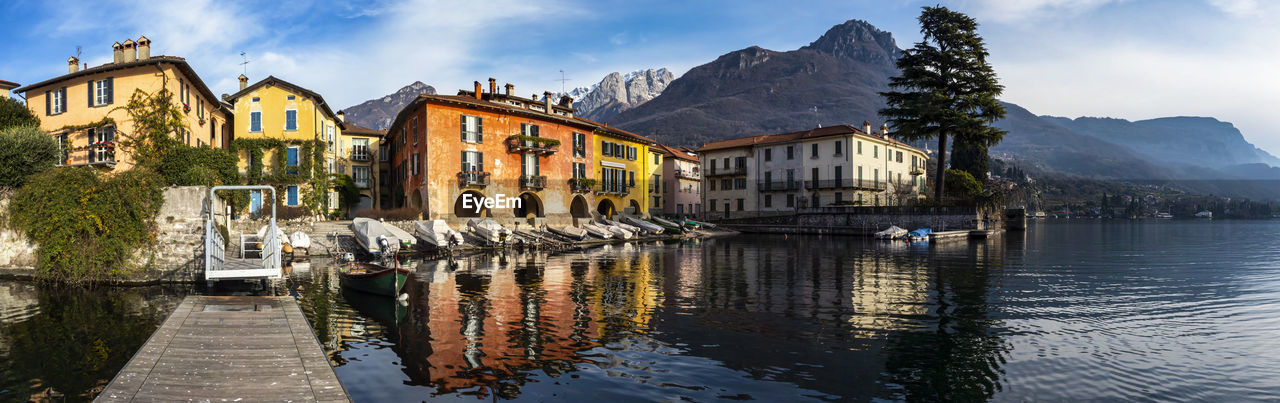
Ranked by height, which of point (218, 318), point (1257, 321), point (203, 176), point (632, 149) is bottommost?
point (1257, 321)

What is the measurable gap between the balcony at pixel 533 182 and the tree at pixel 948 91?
105ft

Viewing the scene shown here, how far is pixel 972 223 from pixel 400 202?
165ft

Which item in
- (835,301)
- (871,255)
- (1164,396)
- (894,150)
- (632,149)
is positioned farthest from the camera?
(894,150)

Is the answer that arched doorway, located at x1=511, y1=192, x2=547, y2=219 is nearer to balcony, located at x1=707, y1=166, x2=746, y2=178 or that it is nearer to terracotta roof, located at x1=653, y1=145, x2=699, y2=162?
terracotta roof, located at x1=653, y1=145, x2=699, y2=162

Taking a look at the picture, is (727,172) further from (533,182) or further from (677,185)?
(533,182)

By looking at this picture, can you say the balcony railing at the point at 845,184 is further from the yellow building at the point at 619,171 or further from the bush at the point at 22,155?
the bush at the point at 22,155

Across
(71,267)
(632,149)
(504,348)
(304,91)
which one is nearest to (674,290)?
(504,348)

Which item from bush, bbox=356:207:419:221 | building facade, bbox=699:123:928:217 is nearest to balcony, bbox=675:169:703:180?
building facade, bbox=699:123:928:217

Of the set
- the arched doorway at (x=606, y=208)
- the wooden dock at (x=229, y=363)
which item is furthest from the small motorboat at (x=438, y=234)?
the wooden dock at (x=229, y=363)

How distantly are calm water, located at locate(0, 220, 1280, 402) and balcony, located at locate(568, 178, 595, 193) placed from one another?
26395 millimetres

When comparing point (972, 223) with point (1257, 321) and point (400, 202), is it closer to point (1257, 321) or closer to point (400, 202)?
point (1257, 321)

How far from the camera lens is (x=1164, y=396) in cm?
897

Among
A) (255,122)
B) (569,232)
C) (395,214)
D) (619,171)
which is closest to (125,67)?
(255,122)

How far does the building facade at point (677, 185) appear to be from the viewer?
77.1m
